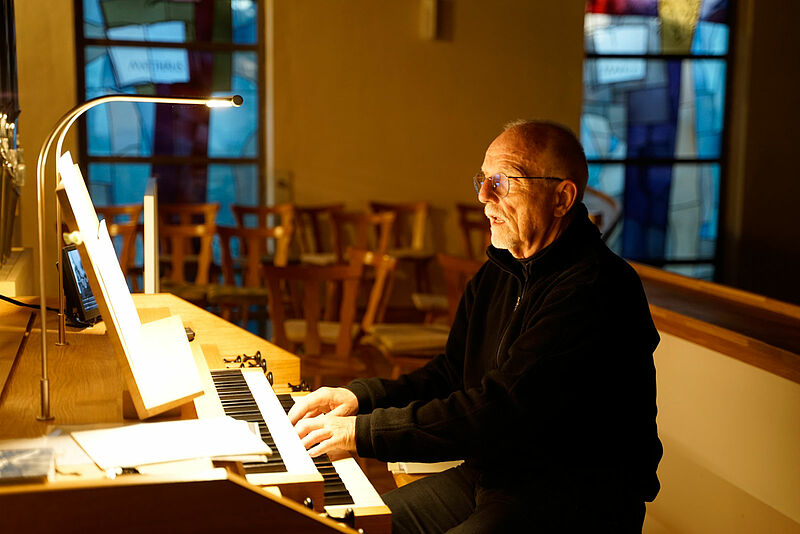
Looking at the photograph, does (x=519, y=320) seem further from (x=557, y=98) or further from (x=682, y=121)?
(x=682, y=121)

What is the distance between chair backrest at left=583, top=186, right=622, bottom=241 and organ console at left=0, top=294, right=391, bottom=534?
3.42 meters

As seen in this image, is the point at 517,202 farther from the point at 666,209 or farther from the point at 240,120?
the point at 666,209

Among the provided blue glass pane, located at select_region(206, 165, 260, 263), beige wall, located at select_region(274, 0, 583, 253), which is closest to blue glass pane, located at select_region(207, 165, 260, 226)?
blue glass pane, located at select_region(206, 165, 260, 263)

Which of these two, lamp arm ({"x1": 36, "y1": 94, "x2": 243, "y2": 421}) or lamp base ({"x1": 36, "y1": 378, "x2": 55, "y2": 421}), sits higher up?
lamp arm ({"x1": 36, "y1": 94, "x2": 243, "y2": 421})

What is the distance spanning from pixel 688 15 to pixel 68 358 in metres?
7.28

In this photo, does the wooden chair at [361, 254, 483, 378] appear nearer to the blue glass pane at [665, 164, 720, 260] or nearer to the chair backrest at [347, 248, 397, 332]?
the chair backrest at [347, 248, 397, 332]

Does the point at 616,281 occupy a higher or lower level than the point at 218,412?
higher

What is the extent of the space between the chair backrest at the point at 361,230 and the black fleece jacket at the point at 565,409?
419 centimetres

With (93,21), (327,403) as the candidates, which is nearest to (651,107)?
(93,21)

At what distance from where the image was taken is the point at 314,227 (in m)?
7.16

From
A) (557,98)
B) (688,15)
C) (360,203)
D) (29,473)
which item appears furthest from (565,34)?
(29,473)

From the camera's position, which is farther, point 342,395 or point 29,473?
point 342,395

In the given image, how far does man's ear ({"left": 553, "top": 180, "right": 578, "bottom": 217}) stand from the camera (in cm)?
194

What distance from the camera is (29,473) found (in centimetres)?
→ 123
